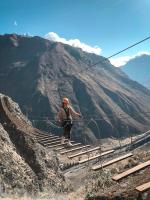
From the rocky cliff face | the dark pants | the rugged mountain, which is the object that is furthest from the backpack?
the rugged mountain

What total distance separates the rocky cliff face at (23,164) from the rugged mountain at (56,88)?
2980 inches

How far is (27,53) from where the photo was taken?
5851 inches

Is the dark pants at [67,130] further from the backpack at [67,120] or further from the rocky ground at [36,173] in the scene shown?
the rocky ground at [36,173]

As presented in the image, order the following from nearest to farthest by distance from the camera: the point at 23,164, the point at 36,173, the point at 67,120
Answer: the point at 67,120 < the point at 23,164 < the point at 36,173

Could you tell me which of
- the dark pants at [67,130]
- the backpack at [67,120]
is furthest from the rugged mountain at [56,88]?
the backpack at [67,120]

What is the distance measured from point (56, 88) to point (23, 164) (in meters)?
105

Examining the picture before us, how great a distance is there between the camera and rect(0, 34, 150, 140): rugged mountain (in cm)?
10406

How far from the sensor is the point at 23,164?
511 inches

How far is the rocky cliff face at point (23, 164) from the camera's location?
12.1m

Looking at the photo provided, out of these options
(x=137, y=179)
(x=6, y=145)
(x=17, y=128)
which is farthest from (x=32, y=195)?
(x=137, y=179)

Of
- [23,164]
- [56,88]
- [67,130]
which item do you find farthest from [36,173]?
[56,88]

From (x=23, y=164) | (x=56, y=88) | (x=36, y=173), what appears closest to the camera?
(x=23, y=164)

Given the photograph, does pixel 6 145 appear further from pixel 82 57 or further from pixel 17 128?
pixel 82 57

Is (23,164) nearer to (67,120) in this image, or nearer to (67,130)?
(67,130)
